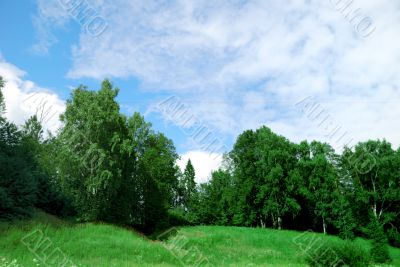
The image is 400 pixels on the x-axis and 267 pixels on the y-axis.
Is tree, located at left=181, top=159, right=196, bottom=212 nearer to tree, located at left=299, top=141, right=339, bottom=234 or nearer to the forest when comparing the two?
the forest

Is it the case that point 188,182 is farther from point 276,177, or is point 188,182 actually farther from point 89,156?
point 89,156

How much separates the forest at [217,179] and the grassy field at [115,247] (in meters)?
8.35

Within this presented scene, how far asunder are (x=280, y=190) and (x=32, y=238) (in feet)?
152

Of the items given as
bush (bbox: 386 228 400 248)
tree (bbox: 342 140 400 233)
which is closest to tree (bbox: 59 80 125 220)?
tree (bbox: 342 140 400 233)

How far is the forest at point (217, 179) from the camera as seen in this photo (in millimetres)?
38906

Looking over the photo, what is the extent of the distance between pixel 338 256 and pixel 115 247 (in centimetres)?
1377

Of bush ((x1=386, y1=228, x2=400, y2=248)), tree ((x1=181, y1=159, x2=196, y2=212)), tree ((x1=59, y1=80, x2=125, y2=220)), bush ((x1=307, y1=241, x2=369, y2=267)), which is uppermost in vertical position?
tree ((x1=181, y1=159, x2=196, y2=212))

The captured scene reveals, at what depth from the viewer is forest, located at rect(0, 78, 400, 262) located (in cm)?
3891

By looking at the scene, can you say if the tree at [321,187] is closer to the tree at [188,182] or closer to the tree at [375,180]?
the tree at [375,180]

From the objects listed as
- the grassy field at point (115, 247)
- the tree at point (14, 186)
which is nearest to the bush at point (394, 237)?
the grassy field at point (115, 247)

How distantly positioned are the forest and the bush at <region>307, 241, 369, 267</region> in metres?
17.5

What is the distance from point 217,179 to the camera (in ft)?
254

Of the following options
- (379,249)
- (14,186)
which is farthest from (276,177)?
(14,186)

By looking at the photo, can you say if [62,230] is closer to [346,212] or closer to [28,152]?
[28,152]
